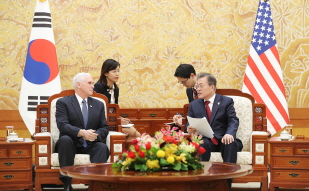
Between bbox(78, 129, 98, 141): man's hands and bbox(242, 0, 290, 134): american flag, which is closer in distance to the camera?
bbox(78, 129, 98, 141): man's hands

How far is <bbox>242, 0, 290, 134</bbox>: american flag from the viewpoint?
7086mm

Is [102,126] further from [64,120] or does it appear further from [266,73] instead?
[266,73]

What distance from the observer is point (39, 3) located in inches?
275

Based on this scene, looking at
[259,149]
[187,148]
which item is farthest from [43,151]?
[259,149]

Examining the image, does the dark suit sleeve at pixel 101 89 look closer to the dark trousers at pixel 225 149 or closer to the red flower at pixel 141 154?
the dark trousers at pixel 225 149

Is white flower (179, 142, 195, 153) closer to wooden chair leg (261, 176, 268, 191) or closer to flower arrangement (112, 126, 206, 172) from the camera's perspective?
flower arrangement (112, 126, 206, 172)

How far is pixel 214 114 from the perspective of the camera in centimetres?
568

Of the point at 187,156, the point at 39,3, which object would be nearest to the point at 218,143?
the point at 187,156

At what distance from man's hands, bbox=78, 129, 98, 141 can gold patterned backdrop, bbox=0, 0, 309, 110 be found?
1.97 metres

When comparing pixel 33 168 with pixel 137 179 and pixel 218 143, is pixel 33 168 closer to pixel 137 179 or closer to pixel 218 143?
pixel 218 143

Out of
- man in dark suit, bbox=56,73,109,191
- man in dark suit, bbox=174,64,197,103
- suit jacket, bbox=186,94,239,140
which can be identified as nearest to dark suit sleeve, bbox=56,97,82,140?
man in dark suit, bbox=56,73,109,191

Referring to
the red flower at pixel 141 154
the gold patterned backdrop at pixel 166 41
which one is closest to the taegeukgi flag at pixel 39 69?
the gold patterned backdrop at pixel 166 41

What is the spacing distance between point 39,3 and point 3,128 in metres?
1.80

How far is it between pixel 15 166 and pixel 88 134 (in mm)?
940
